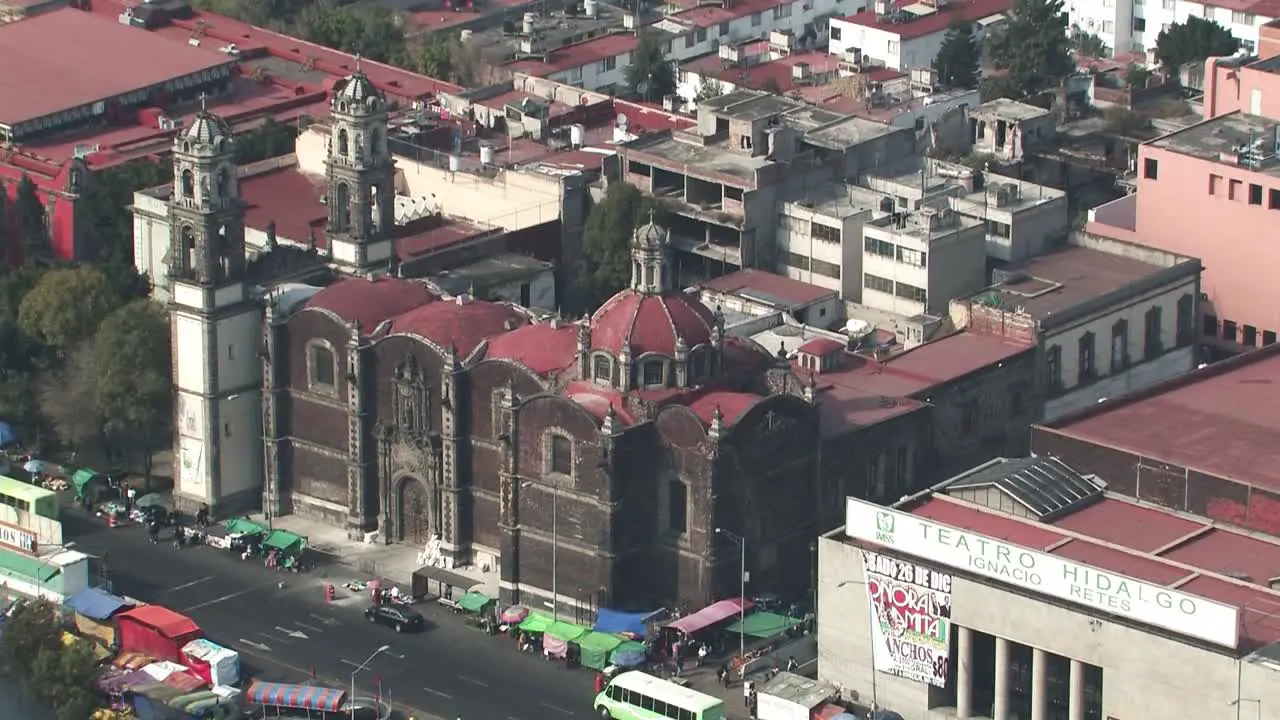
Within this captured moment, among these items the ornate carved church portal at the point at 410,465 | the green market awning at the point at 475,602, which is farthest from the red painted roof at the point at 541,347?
the green market awning at the point at 475,602

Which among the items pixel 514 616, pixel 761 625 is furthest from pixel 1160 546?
pixel 514 616

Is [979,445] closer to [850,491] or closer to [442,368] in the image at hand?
[850,491]

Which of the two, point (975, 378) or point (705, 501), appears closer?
point (705, 501)

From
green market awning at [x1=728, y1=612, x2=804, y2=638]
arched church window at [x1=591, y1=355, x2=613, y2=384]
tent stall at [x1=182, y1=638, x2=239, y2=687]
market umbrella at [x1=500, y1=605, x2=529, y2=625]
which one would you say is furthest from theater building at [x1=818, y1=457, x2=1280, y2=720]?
tent stall at [x1=182, y1=638, x2=239, y2=687]

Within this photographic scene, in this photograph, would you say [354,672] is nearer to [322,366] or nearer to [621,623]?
[621,623]

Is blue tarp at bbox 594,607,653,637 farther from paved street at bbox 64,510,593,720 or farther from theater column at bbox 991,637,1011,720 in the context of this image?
theater column at bbox 991,637,1011,720

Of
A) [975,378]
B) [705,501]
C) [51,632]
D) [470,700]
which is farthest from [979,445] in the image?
[51,632]
